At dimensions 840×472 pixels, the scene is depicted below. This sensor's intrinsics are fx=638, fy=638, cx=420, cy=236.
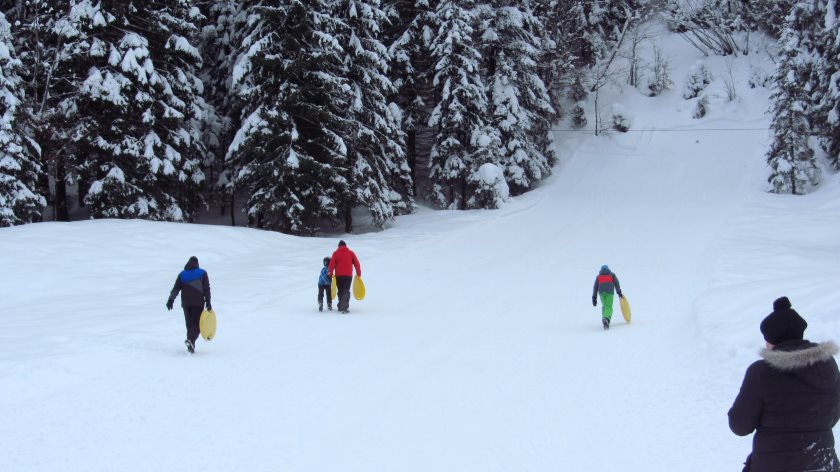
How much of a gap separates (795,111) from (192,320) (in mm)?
31191

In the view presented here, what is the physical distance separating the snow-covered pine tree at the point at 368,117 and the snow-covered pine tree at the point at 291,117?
1.32 metres

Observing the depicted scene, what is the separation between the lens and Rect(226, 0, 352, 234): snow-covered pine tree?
2450 centimetres

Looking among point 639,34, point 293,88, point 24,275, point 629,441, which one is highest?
point 639,34

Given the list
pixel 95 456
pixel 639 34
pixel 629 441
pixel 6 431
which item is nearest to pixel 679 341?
pixel 629 441

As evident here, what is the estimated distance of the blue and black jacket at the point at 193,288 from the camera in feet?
34.4

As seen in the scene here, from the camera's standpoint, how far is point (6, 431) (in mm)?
6855

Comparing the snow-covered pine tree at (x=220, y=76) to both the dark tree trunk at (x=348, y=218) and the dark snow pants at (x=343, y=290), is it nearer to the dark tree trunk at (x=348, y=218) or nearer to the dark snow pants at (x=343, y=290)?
the dark tree trunk at (x=348, y=218)

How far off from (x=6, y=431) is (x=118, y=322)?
5552 millimetres

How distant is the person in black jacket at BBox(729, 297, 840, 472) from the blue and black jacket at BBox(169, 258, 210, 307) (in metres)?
8.90

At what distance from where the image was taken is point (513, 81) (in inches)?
1387

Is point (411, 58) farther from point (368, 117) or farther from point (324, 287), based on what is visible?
point (324, 287)

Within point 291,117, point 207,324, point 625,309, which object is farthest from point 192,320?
point 291,117

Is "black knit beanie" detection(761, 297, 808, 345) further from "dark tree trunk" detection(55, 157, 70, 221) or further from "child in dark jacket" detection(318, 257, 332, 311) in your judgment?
"dark tree trunk" detection(55, 157, 70, 221)

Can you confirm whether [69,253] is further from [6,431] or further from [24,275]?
[6,431]
